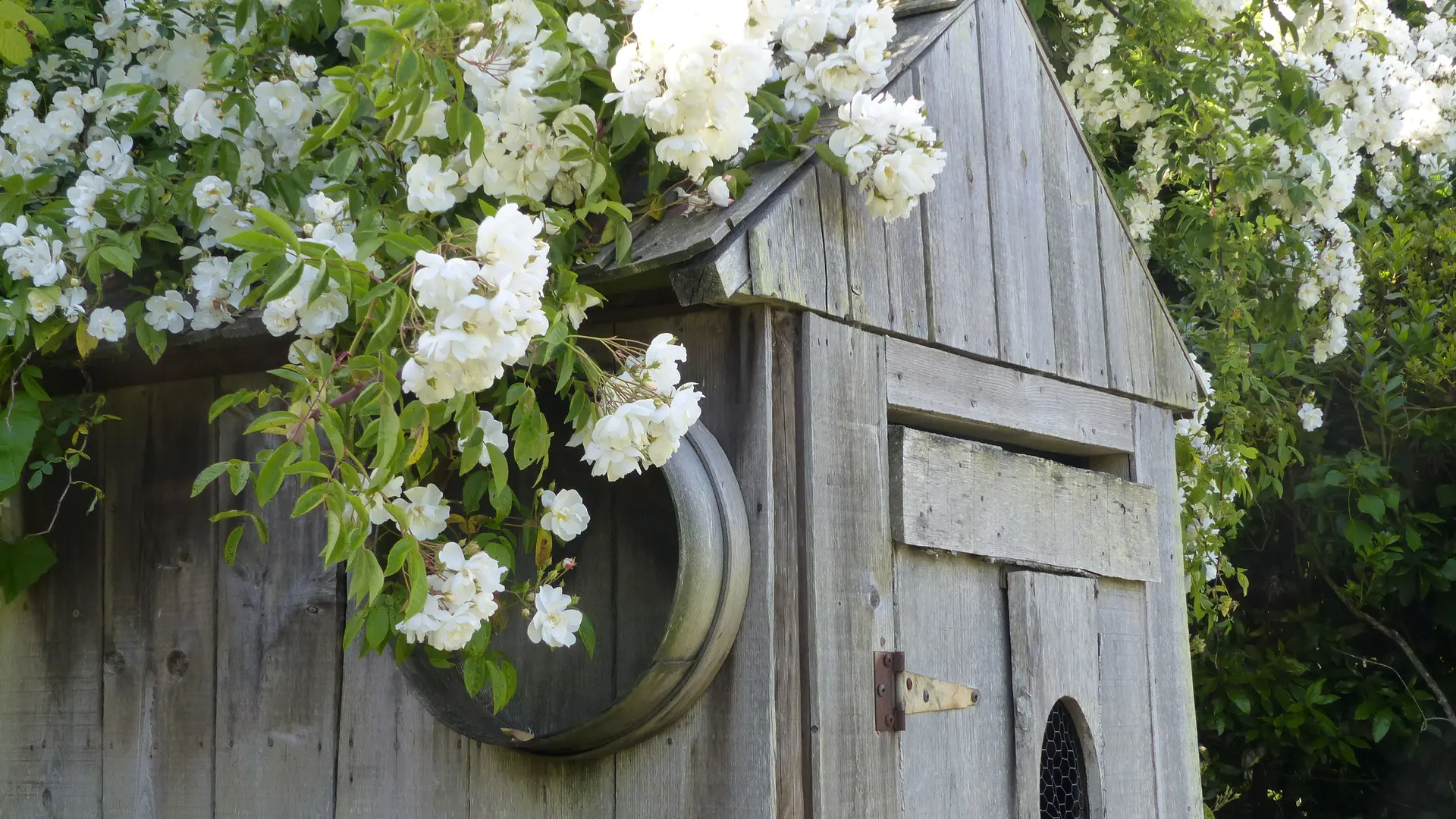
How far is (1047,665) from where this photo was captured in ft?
8.73

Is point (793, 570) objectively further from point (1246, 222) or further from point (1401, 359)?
point (1401, 359)

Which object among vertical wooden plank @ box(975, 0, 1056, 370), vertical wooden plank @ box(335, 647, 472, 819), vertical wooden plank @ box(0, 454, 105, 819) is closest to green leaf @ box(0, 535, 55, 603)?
vertical wooden plank @ box(0, 454, 105, 819)

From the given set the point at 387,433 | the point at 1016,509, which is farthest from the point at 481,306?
the point at 1016,509

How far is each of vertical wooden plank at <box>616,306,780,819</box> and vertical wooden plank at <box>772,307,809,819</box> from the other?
0.02 meters

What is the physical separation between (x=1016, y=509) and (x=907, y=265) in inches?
20.5

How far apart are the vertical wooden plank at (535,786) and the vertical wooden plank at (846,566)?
1.04 ft

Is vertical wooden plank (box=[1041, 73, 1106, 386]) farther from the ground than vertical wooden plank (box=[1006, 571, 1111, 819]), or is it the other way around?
vertical wooden plank (box=[1041, 73, 1106, 386])

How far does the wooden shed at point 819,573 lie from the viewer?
2.10 metres

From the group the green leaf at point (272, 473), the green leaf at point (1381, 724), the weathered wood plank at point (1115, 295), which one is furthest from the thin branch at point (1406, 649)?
the green leaf at point (272, 473)

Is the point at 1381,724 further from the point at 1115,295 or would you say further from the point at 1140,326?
the point at 1115,295

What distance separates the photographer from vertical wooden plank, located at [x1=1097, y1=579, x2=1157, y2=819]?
287 cm

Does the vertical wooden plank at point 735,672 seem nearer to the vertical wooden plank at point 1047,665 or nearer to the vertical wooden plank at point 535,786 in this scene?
the vertical wooden plank at point 535,786

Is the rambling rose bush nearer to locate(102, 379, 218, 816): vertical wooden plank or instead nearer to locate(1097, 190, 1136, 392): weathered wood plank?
locate(102, 379, 218, 816): vertical wooden plank

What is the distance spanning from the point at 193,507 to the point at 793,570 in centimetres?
112
